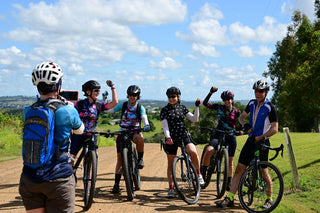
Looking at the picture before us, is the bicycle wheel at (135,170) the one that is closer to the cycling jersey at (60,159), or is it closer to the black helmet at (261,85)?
the black helmet at (261,85)

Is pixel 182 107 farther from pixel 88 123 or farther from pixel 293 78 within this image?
pixel 293 78

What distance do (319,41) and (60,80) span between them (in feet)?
63.4

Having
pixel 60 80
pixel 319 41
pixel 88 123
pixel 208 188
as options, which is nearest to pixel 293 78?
pixel 319 41

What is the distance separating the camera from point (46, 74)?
3.37 meters

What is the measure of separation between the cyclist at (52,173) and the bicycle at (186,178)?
3.80 meters

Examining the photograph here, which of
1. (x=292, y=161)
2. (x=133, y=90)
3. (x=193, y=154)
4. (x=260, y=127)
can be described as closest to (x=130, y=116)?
(x=133, y=90)

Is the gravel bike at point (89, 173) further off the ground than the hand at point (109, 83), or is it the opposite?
the hand at point (109, 83)

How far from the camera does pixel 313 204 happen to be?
707 centimetres

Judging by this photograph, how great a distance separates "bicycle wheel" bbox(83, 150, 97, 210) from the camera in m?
6.37

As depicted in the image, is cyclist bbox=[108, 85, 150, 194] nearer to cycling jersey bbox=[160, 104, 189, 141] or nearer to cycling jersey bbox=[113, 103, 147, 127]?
cycling jersey bbox=[113, 103, 147, 127]

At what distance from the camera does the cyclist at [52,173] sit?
10.5ft

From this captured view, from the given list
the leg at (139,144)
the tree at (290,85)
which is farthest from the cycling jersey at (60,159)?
the tree at (290,85)

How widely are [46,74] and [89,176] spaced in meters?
3.53

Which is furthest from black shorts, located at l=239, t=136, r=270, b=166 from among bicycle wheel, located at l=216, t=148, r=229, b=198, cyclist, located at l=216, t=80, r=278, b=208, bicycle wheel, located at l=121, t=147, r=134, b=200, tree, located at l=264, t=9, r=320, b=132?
tree, located at l=264, t=9, r=320, b=132
